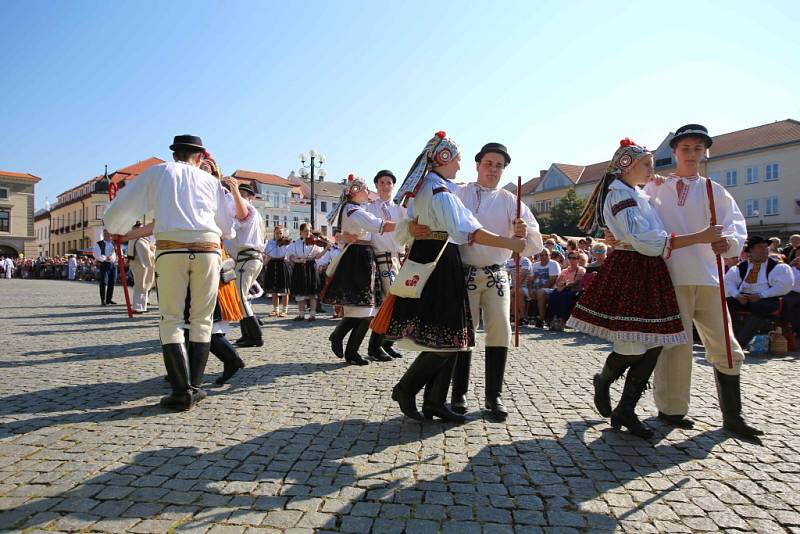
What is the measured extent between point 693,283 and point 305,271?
8.78 m

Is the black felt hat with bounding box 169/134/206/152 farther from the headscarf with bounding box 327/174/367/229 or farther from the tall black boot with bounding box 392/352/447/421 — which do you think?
the tall black boot with bounding box 392/352/447/421

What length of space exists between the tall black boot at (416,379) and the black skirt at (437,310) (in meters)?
0.17

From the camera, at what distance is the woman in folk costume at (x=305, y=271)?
11.5 m

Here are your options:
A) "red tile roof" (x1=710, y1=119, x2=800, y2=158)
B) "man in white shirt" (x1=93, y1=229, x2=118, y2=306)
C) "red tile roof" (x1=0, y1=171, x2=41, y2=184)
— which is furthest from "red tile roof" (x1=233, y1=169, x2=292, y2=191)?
"man in white shirt" (x1=93, y1=229, x2=118, y2=306)

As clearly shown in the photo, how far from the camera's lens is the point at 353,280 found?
6.52 metres

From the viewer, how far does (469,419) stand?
416 cm

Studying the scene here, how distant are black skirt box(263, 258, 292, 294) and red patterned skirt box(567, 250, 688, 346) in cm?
904

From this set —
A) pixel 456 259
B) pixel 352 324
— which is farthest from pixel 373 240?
pixel 456 259

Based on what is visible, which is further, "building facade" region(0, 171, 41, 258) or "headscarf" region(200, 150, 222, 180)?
"building facade" region(0, 171, 41, 258)

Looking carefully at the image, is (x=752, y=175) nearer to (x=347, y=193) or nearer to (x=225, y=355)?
(x=347, y=193)

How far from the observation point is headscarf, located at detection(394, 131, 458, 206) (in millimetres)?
3977

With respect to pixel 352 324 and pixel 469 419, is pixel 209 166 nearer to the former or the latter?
pixel 352 324

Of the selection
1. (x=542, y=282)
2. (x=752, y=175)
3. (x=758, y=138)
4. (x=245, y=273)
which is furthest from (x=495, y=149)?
(x=758, y=138)

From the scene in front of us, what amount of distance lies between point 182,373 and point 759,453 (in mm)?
3820
